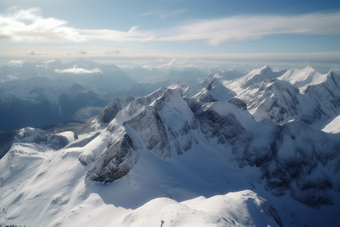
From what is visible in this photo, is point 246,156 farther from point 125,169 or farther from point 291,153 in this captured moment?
point 125,169

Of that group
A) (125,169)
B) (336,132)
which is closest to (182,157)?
(125,169)

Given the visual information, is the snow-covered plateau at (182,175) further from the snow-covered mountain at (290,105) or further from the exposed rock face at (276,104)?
the snow-covered mountain at (290,105)

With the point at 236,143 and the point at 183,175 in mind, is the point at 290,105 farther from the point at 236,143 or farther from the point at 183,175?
the point at 183,175

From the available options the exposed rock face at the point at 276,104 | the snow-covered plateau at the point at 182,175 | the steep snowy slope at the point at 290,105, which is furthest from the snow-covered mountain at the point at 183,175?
the steep snowy slope at the point at 290,105

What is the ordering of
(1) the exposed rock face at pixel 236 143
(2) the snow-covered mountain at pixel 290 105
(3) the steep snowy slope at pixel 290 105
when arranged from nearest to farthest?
(1) the exposed rock face at pixel 236 143 → (2) the snow-covered mountain at pixel 290 105 → (3) the steep snowy slope at pixel 290 105

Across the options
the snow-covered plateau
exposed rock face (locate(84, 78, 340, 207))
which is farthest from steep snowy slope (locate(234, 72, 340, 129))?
exposed rock face (locate(84, 78, 340, 207))

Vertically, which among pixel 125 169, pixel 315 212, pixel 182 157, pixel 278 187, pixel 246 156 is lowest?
pixel 315 212
